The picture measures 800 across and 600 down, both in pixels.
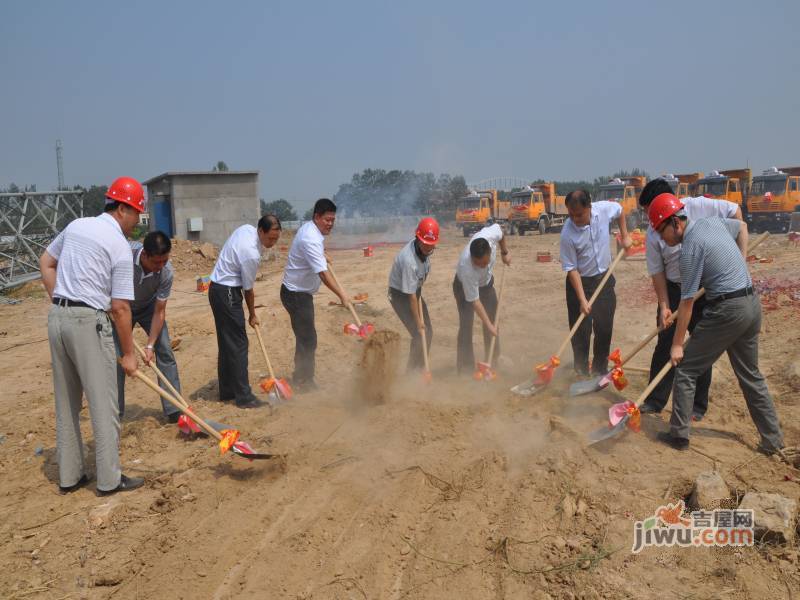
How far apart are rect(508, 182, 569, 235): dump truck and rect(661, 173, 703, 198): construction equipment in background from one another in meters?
4.65

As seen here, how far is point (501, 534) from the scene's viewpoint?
344cm

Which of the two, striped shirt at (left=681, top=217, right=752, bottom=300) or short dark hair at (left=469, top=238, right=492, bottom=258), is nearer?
striped shirt at (left=681, top=217, right=752, bottom=300)

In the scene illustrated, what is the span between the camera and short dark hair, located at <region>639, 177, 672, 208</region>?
192 inches

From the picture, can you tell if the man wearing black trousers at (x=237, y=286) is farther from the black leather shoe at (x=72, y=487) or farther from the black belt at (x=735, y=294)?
the black belt at (x=735, y=294)

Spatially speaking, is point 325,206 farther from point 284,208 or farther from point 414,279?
point 284,208

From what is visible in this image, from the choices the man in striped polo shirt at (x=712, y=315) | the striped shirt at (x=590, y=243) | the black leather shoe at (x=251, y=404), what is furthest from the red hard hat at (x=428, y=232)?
the black leather shoe at (x=251, y=404)

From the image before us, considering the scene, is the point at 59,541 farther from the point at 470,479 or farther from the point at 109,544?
the point at 470,479

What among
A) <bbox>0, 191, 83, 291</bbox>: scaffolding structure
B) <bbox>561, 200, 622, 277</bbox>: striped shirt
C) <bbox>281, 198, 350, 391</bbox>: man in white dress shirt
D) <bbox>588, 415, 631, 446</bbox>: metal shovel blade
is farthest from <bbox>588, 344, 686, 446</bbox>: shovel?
<bbox>0, 191, 83, 291</bbox>: scaffolding structure

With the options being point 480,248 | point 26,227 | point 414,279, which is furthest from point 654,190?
point 26,227

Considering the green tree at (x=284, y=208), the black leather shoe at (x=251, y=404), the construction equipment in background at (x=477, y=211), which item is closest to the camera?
the black leather shoe at (x=251, y=404)

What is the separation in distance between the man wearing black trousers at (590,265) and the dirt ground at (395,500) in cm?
53

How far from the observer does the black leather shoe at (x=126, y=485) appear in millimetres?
4117

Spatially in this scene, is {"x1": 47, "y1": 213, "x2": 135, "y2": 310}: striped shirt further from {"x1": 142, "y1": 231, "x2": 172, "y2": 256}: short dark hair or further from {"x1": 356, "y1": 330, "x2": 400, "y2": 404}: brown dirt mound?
{"x1": 356, "y1": 330, "x2": 400, "y2": 404}: brown dirt mound

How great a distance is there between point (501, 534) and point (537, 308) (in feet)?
23.7
